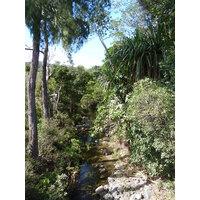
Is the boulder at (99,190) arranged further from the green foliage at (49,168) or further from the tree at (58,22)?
the tree at (58,22)

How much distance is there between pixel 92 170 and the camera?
12.8 feet

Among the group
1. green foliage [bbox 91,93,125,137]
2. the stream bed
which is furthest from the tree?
green foliage [bbox 91,93,125,137]

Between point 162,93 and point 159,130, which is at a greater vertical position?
point 162,93

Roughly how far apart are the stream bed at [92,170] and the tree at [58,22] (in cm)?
128

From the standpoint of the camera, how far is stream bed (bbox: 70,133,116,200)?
2994 millimetres

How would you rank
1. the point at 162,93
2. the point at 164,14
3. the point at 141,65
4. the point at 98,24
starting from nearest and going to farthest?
1. the point at 162,93
2. the point at 141,65
3. the point at 164,14
4. the point at 98,24

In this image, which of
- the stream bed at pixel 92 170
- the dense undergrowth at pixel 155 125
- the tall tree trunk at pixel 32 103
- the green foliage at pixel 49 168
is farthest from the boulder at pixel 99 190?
the tall tree trunk at pixel 32 103

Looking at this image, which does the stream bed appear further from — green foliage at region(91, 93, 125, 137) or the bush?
the bush

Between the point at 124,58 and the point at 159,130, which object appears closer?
the point at 159,130

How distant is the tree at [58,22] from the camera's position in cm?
190

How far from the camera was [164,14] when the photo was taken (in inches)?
126
